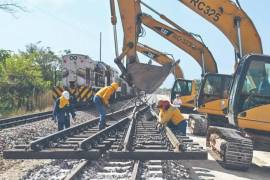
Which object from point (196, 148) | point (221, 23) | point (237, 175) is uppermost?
point (221, 23)

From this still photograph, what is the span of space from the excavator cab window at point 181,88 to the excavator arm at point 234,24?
1307cm

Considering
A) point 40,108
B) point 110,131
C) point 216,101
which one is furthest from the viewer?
point 40,108

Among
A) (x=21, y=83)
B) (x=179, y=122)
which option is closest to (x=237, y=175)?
(x=179, y=122)

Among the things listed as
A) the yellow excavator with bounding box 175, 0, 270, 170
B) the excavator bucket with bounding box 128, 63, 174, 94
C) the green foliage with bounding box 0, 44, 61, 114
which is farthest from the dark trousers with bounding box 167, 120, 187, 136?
the green foliage with bounding box 0, 44, 61, 114

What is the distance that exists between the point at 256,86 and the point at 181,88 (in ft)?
51.6

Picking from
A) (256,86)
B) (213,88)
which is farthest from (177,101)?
(256,86)

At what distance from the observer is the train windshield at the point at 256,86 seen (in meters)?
9.77

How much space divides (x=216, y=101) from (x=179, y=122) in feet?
14.3

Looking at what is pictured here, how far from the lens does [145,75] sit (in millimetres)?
13977

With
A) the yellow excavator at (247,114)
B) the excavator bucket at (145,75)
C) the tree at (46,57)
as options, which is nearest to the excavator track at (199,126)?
the excavator bucket at (145,75)

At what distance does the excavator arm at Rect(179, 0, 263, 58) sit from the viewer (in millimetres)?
11492

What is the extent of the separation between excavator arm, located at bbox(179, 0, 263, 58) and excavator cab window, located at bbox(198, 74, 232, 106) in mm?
4267

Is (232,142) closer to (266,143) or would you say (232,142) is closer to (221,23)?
(266,143)

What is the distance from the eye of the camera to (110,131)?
13156 millimetres
